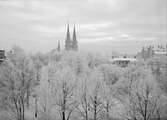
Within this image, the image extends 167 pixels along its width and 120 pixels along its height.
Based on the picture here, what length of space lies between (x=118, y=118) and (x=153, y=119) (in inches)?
174

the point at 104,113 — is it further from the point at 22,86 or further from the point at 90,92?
the point at 22,86

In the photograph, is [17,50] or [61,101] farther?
[17,50]

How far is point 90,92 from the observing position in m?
16.5

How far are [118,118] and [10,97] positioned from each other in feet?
44.0

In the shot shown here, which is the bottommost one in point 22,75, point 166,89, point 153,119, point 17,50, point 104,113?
point 153,119

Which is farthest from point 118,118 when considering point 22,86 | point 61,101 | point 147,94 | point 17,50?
point 17,50

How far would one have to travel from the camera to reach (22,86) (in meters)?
17.6

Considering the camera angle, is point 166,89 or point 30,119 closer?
point 30,119

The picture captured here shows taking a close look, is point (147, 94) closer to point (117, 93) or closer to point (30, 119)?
point (117, 93)

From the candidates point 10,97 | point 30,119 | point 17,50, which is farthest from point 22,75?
point 17,50

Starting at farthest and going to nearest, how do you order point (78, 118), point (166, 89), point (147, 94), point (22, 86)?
point (166, 89) < point (78, 118) < point (22, 86) < point (147, 94)

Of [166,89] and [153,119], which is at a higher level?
[166,89]

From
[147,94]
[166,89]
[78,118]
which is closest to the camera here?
[147,94]

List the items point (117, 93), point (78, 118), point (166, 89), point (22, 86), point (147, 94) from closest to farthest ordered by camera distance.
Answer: point (147, 94) < point (22, 86) < point (78, 118) < point (166, 89) < point (117, 93)
